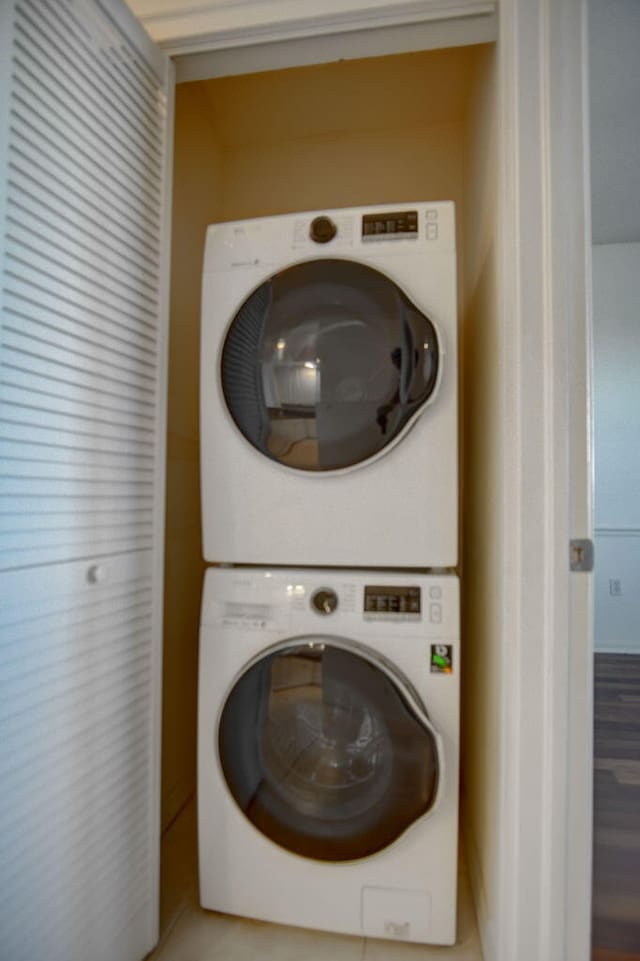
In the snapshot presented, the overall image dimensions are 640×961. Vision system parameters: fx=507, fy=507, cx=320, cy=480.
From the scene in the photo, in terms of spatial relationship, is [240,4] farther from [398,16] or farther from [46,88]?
[46,88]

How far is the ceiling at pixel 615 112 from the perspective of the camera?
1.63 meters

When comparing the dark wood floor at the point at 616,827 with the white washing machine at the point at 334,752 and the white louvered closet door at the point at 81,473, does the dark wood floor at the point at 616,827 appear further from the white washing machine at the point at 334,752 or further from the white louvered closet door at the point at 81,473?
the white louvered closet door at the point at 81,473

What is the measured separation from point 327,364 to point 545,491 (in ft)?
1.73

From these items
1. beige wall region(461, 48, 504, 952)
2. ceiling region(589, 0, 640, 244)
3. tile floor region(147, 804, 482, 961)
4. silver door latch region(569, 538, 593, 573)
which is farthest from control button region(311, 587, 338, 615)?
ceiling region(589, 0, 640, 244)

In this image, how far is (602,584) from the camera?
340 cm

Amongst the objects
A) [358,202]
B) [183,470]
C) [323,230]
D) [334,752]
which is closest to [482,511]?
[334,752]

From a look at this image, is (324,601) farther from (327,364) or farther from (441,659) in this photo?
(327,364)

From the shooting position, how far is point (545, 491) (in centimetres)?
94

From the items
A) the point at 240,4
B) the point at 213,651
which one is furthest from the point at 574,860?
the point at 240,4

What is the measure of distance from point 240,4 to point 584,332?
1.03 m

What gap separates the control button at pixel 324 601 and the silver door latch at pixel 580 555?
48 cm

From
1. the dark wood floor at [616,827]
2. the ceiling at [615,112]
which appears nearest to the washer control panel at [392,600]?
the dark wood floor at [616,827]

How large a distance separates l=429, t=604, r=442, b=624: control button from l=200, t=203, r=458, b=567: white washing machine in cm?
9

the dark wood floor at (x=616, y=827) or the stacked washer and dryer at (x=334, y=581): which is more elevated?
the stacked washer and dryer at (x=334, y=581)
